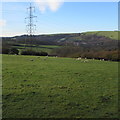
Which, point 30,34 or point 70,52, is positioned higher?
→ point 30,34

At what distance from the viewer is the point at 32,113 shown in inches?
219

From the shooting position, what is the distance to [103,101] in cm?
666

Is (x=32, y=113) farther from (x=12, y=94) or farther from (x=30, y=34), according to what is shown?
(x=30, y=34)

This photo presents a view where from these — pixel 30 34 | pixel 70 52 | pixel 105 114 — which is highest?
pixel 30 34

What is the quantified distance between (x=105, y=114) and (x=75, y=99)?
4.65 feet

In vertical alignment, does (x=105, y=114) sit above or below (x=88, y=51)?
below

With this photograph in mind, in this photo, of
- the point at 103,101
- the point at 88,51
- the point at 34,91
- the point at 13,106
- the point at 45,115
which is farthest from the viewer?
the point at 88,51

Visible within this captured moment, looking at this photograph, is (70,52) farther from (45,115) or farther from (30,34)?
(45,115)

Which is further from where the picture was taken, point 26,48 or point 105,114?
point 26,48

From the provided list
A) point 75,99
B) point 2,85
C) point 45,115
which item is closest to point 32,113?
point 45,115

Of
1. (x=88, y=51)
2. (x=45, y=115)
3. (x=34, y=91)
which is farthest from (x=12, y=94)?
(x=88, y=51)

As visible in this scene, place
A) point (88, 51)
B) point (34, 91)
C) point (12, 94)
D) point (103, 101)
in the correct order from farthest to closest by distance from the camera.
Result: point (88, 51), point (34, 91), point (12, 94), point (103, 101)

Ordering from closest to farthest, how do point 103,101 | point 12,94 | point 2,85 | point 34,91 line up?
point 103,101
point 12,94
point 34,91
point 2,85

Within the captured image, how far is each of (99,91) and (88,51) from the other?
39.7m
